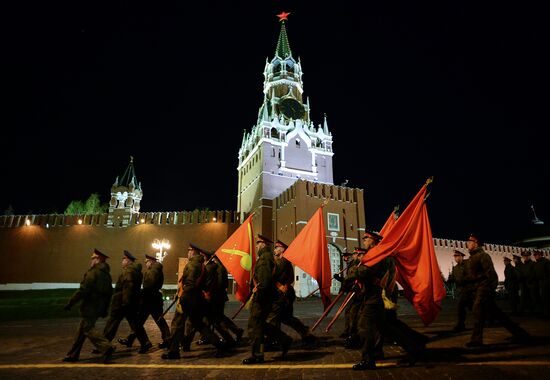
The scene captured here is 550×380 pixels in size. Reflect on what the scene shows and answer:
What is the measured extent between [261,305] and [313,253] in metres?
2.91

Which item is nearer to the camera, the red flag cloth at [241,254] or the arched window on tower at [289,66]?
the red flag cloth at [241,254]

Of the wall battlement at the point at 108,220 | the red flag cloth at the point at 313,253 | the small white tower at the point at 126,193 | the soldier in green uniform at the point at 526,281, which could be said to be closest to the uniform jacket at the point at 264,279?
the red flag cloth at the point at 313,253

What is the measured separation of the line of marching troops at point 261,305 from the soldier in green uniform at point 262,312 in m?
0.01

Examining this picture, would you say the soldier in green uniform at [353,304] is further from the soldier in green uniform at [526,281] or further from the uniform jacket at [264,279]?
the soldier in green uniform at [526,281]

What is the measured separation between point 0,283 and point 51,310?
21006 millimetres

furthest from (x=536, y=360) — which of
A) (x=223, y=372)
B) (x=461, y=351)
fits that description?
(x=223, y=372)

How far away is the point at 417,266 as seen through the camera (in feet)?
21.9

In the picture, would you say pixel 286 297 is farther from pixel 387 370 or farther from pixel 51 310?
pixel 51 310

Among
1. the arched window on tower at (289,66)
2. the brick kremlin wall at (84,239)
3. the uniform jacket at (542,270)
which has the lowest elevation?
the uniform jacket at (542,270)

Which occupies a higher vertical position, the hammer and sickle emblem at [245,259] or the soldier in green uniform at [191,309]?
the hammer and sickle emblem at [245,259]

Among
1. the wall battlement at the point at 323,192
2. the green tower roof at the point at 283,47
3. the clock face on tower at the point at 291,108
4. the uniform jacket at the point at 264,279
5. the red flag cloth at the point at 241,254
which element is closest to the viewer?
the uniform jacket at the point at 264,279

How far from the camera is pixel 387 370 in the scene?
15.0 feet

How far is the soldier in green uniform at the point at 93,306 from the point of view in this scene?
18.1 ft

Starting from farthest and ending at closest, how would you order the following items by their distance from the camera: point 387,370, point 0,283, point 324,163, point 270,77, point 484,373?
point 270,77, point 324,163, point 0,283, point 387,370, point 484,373
